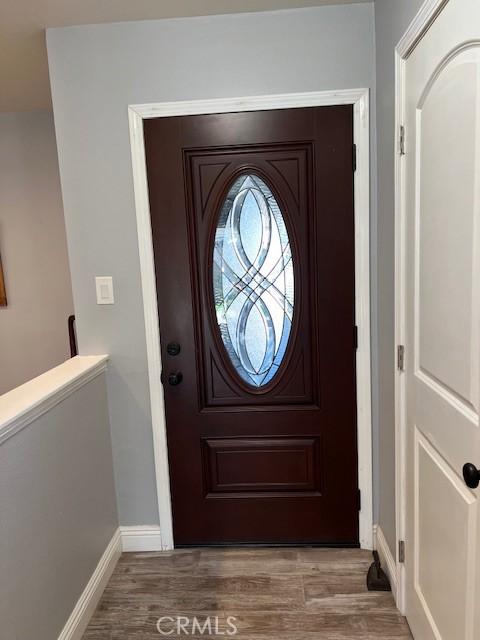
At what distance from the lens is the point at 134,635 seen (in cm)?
161

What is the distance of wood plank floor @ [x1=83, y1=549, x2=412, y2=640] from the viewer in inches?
63.4

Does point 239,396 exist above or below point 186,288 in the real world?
below

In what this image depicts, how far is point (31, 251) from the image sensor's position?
2918mm

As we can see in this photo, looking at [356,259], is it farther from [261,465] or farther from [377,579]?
[377,579]

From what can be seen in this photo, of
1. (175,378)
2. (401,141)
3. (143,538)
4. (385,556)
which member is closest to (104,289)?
(175,378)

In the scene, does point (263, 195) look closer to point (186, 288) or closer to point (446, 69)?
point (186, 288)

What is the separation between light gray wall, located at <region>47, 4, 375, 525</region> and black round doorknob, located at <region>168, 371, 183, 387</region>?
138mm

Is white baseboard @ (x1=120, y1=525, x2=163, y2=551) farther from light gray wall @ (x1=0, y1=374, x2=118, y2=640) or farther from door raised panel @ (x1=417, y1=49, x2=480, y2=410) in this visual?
door raised panel @ (x1=417, y1=49, x2=480, y2=410)

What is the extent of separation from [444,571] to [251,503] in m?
1.03

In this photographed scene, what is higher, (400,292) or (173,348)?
(400,292)

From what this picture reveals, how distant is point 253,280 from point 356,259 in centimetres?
48

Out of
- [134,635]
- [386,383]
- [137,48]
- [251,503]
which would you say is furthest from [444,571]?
[137,48]

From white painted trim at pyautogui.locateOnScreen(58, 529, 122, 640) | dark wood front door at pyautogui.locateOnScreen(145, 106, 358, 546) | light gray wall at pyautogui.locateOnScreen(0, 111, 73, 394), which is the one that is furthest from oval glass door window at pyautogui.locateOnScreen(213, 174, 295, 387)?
light gray wall at pyautogui.locateOnScreen(0, 111, 73, 394)

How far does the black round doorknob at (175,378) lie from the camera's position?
197 cm
